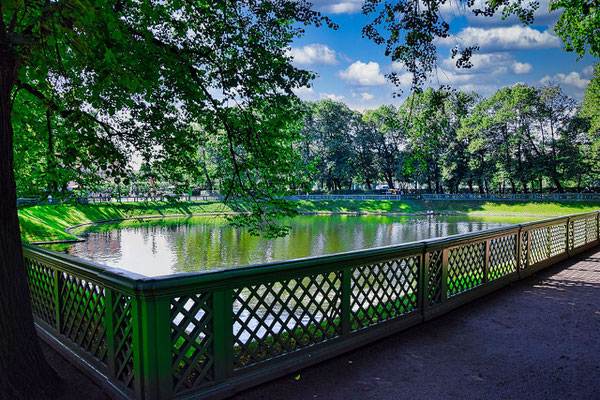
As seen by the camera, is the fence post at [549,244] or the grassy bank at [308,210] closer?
the fence post at [549,244]

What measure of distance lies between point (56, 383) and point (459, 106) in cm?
679

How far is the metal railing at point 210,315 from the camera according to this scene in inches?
114

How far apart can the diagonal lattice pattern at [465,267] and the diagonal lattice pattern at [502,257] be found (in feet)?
1.09

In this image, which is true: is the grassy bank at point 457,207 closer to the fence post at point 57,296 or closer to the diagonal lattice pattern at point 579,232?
the diagonal lattice pattern at point 579,232

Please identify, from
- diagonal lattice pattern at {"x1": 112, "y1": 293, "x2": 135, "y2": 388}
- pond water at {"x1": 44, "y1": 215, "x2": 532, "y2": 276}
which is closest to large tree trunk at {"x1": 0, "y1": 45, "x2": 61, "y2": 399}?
diagonal lattice pattern at {"x1": 112, "y1": 293, "x2": 135, "y2": 388}

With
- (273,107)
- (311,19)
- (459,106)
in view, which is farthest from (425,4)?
(273,107)

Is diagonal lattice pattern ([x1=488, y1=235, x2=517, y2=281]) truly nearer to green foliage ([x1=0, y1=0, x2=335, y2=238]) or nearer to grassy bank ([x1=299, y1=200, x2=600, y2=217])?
green foliage ([x1=0, y1=0, x2=335, y2=238])

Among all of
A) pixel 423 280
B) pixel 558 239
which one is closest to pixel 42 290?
Answer: pixel 423 280

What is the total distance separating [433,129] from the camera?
6930mm

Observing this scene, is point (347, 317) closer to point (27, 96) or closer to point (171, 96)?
point (171, 96)

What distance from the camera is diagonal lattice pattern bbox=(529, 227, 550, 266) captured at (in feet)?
26.5

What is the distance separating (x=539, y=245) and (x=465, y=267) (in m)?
3.66

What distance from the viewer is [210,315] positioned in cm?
314

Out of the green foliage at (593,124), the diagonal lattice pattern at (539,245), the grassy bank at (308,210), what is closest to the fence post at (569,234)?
the diagonal lattice pattern at (539,245)
